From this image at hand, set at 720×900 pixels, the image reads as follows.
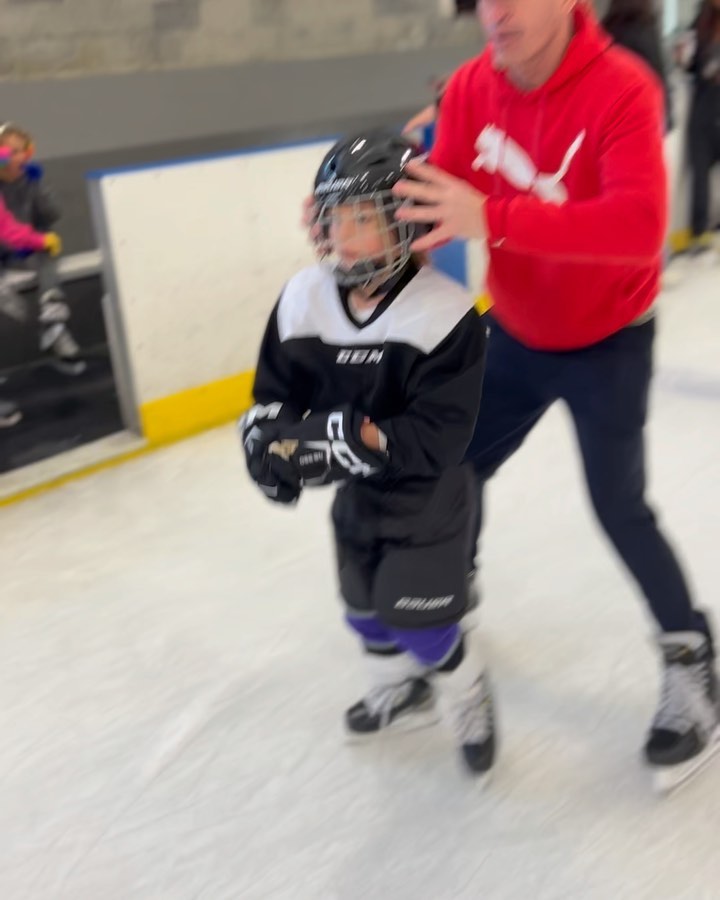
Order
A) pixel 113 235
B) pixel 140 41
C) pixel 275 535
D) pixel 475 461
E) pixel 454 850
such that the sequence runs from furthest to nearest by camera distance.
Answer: pixel 140 41, pixel 113 235, pixel 275 535, pixel 475 461, pixel 454 850

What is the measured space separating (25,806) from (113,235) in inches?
71.2

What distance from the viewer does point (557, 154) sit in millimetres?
1216

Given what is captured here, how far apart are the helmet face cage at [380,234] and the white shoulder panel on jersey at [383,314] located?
0.12 ft

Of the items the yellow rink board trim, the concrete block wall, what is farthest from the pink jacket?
the concrete block wall

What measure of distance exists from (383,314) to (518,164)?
29 centimetres

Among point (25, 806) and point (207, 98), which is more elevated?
point (207, 98)

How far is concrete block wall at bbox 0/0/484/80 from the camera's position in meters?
3.94

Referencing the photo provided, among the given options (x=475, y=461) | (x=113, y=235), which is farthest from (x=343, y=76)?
(x=475, y=461)

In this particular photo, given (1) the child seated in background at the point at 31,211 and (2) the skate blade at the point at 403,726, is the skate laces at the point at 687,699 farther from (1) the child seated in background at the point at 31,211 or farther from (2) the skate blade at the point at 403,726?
(1) the child seated in background at the point at 31,211

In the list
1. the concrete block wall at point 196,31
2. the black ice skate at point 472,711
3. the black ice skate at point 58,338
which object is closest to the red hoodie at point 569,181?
the black ice skate at point 472,711

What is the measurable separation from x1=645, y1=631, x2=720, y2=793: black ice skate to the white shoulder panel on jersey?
0.66 m

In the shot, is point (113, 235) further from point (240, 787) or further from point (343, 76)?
point (343, 76)

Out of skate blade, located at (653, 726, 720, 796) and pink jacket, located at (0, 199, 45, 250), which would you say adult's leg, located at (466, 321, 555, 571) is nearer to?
skate blade, located at (653, 726, 720, 796)

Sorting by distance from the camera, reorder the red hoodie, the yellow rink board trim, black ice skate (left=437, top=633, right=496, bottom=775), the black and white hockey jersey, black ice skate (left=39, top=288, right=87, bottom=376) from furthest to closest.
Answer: black ice skate (left=39, top=288, right=87, bottom=376) < the yellow rink board trim < black ice skate (left=437, top=633, right=496, bottom=775) < the black and white hockey jersey < the red hoodie
